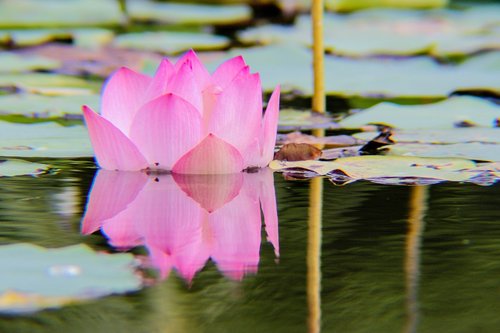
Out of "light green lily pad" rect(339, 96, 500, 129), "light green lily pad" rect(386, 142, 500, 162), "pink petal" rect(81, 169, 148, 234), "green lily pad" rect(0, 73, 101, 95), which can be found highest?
"green lily pad" rect(0, 73, 101, 95)

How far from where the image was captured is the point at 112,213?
4.87 ft

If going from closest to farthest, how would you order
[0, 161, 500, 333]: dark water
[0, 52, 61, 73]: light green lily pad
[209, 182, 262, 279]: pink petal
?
[0, 161, 500, 333]: dark water → [209, 182, 262, 279]: pink petal → [0, 52, 61, 73]: light green lily pad

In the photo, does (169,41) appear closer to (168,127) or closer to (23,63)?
(23,63)

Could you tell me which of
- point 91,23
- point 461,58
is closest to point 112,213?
point 461,58

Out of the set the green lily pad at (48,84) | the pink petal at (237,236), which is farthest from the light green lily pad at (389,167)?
the green lily pad at (48,84)

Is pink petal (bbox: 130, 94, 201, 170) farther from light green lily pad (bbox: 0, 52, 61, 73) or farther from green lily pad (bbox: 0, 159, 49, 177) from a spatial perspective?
light green lily pad (bbox: 0, 52, 61, 73)

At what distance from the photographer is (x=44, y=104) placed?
269 centimetres

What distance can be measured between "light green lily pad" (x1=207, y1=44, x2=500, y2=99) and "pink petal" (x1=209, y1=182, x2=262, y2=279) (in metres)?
1.47

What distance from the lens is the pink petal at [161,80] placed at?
70.3 inches

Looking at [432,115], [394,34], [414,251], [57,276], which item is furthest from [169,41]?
[57,276]

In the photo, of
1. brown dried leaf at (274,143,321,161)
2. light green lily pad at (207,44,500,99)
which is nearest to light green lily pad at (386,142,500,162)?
brown dried leaf at (274,143,321,161)

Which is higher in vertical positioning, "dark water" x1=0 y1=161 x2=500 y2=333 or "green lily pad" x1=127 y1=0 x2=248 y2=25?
"green lily pad" x1=127 y1=0 x2=248 y2=25

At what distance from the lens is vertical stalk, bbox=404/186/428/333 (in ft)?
3.21

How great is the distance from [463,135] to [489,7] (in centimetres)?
428
